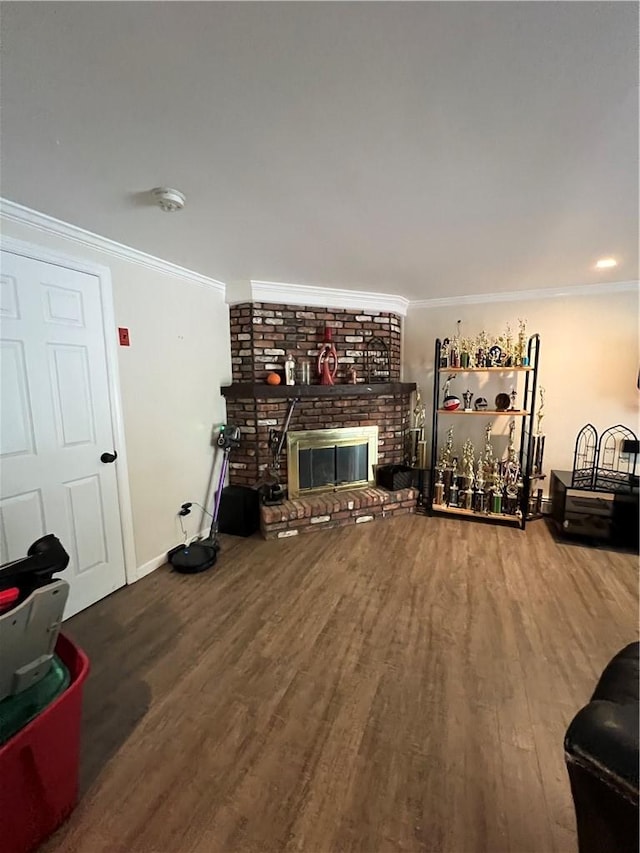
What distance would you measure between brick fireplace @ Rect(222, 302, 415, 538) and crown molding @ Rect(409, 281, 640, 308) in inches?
19.3

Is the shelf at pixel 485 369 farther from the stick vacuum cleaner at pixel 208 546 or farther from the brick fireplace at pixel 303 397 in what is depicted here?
the stick vacuum cleaner at pixel 208 546

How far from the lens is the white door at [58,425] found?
1887 millimetres

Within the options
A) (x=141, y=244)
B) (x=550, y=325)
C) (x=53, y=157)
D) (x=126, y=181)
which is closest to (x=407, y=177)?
(x=126, y=181)

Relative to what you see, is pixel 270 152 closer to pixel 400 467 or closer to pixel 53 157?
pixel 53 157

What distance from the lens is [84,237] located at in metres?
2.13

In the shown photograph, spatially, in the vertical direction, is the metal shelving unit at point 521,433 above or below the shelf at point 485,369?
below

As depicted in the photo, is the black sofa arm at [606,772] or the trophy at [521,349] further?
the trophy at [521,349]

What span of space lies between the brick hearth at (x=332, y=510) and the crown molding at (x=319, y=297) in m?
1.88

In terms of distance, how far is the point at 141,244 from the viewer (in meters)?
2.32

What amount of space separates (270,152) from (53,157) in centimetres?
83

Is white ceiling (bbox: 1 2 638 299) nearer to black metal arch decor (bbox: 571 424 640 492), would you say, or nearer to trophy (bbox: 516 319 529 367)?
trophy (bbox: 516 319 529 367)

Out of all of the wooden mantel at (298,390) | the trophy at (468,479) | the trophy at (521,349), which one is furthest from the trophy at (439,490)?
the trophy at (521,349)

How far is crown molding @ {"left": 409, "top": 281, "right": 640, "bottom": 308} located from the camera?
10.9 ft

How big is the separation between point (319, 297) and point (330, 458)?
5.20 ft
